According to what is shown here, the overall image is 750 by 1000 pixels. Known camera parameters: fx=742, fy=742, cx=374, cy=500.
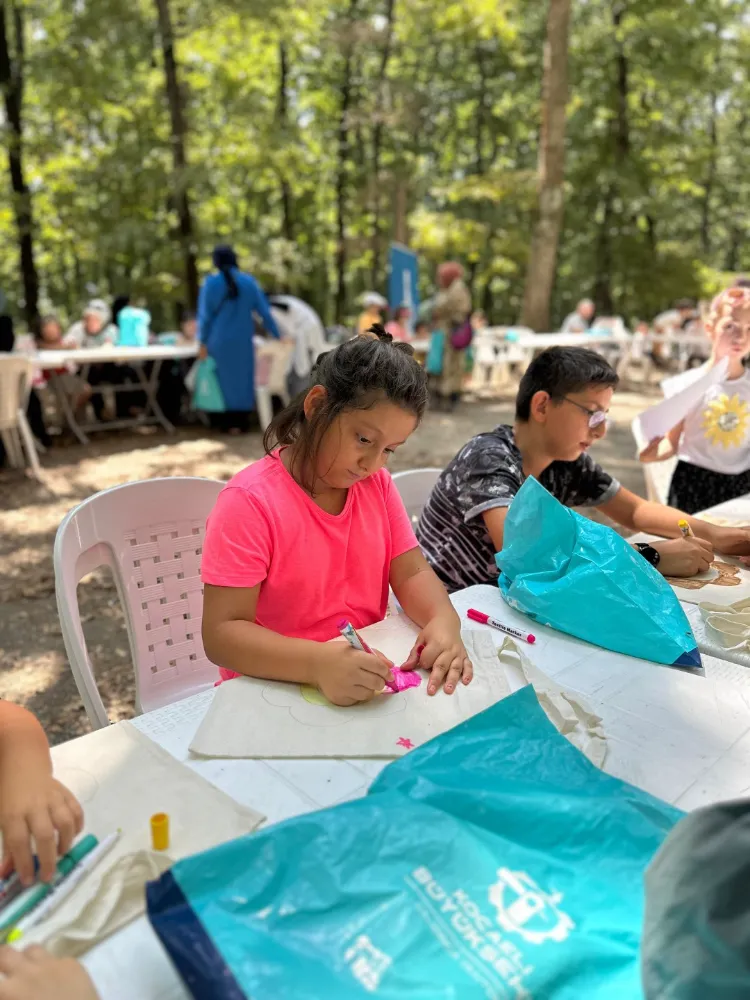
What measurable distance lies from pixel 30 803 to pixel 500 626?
859 mm

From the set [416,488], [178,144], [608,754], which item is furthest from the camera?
[178,144]

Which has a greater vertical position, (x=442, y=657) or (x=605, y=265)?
(x=605, y=265)

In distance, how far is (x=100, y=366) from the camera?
297 inches

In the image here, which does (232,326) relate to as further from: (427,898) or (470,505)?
(427,898)

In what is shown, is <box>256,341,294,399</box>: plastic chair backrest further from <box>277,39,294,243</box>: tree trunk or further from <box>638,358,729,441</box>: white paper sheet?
<box>277,39,294,243</box>: tree trunk

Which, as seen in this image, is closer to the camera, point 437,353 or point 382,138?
point 437,353

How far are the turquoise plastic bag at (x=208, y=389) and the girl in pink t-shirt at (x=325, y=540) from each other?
560 centimetres

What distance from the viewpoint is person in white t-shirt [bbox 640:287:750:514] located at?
2.57 m

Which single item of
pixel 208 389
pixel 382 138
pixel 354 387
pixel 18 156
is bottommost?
pixel 208 389

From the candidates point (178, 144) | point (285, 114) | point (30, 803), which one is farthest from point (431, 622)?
point (285, 114)

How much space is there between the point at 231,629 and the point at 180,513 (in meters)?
0.67

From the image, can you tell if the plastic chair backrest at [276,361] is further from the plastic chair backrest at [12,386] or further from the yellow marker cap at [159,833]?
the yellow marker cap at [159,833]

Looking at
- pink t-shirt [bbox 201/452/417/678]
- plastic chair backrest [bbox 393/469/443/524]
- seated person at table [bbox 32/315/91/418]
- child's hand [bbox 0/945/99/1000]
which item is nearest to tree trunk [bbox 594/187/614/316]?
seated person at table [bbox 32/315/91/418]

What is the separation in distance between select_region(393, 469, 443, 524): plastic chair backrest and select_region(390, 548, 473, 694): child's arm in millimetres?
697
